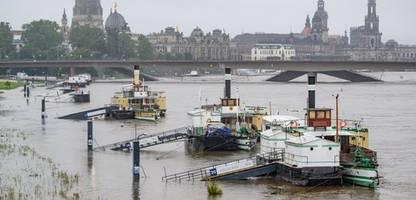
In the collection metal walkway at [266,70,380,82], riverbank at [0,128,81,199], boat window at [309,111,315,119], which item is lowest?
riverbank at [0,128,81,199]

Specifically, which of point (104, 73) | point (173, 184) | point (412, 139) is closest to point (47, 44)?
point (104, 73)

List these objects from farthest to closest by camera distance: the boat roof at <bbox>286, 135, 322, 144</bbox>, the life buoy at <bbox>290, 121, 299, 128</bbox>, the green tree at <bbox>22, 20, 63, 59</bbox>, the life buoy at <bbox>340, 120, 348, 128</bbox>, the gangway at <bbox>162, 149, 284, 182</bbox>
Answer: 1. the green tree at <bbox>22, 20, 63, 59</bbox>
2. the life buoy at <bbox>290, 121, 299, 128</bbox>
3. the life buoy at <bbox>340, 120, 348, 128</bbox>
4. the gangway at <bbox>162, 149, 284, 182</bbox>
5. the boat roof at <bbox>286, 135, 322, 144</bbox>

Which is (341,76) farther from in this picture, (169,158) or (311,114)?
(311,114)

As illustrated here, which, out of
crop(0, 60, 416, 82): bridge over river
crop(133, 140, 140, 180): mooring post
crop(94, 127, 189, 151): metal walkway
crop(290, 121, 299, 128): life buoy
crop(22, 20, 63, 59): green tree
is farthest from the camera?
crop(22, 20, 63, 59): green tree

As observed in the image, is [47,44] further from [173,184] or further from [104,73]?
[173,184]

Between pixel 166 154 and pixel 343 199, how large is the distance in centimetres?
1481

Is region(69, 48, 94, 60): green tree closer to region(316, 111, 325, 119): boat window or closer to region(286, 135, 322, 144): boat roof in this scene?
region(316, 111, 325, 119): boat window

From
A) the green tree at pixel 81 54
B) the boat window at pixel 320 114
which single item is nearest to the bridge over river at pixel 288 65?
the green tree at pixel 81 54

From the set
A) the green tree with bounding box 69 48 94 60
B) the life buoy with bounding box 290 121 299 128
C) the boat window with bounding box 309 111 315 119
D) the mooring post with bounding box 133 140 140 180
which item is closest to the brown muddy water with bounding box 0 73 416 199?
the mooring post with bounding box 133 140 140 180

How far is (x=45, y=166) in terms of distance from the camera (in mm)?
43406

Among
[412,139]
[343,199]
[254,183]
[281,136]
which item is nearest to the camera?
[343,199]

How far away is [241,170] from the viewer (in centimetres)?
3884

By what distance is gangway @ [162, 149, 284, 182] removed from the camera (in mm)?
38656

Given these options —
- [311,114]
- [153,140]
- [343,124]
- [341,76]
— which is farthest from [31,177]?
[341,76]
